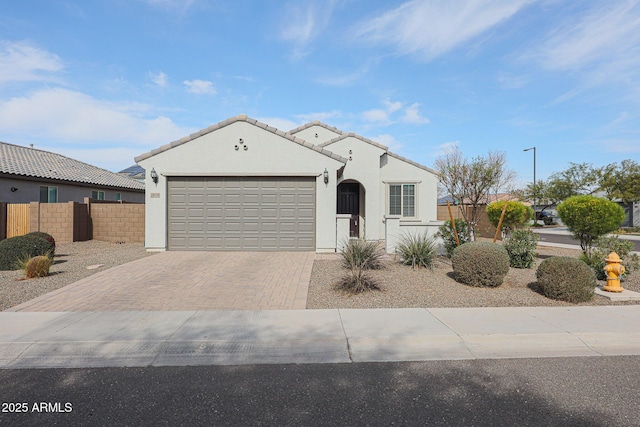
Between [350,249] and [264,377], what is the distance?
5891 mm

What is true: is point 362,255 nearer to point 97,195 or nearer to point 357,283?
point 357,283

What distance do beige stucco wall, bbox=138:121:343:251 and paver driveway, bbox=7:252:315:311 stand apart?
6.82 ft

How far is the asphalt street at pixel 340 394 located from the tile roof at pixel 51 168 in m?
19.6

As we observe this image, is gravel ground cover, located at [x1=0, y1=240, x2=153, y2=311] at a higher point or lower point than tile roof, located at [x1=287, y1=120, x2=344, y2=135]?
lower

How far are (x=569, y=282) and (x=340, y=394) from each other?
5746 millimetres

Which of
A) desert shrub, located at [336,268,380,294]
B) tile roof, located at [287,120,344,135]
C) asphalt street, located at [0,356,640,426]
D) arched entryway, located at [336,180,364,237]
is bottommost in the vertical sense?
asphalt street, located at [0,356,640,426]

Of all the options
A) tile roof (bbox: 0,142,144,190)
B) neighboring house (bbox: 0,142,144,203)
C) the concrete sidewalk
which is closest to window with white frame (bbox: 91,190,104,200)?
neighboring house (bbox: 0,142,144,203)

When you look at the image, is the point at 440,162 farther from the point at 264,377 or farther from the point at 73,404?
the point at 73,404

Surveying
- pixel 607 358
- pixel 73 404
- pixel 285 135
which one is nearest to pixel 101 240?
pixel 285 135

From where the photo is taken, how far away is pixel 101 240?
55.2 feet

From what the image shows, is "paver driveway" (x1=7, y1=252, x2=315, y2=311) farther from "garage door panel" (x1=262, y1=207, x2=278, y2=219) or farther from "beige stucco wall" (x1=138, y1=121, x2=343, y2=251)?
"beige stucco wall" (x1=138, y1=121, x2=343, y2=251)

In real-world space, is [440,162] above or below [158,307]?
above

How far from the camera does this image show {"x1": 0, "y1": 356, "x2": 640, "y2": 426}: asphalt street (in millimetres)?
3277

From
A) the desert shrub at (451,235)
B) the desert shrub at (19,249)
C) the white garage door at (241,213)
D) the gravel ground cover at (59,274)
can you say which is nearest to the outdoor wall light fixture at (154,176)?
the white garage door at (241,213)
